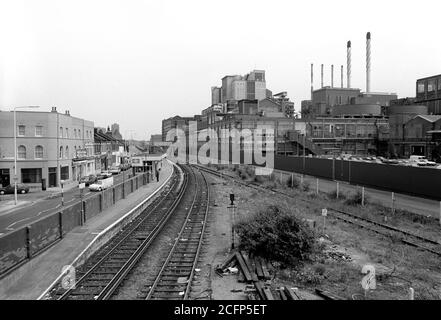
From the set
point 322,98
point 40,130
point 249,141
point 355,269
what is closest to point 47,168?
point 40,130

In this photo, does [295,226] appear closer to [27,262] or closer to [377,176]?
[27,262]

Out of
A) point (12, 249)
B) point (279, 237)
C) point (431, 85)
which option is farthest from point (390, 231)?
point (431, 85)

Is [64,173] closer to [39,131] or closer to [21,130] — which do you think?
[39,131]

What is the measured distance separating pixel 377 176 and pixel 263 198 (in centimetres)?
1094

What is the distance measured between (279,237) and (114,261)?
618cm

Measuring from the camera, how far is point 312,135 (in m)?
80.8

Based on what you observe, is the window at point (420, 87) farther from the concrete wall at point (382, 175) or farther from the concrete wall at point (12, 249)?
the concrete wall at point (12, 249)

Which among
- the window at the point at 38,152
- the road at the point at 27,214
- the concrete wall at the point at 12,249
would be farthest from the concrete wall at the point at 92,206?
the window at the point at 38,152

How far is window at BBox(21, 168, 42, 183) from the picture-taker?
40.8 metres

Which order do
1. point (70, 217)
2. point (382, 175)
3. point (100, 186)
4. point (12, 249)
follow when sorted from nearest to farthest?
point (12, 249) → point (70, 217) → point (382, 175) → point (100, 186)

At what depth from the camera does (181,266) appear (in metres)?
13.6

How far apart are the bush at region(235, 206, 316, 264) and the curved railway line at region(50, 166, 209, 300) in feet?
7.56

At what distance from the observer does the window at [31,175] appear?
1604 inches

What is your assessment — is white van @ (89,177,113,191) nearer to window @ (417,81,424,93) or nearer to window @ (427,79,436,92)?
window @ (427,79,436,92)
